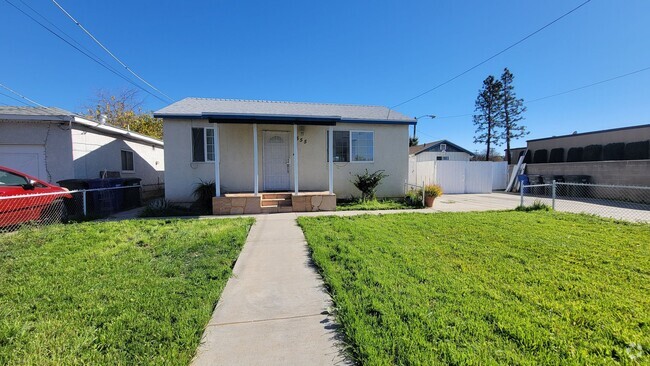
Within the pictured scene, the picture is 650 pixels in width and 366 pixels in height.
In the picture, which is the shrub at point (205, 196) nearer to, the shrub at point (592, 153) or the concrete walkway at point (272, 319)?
the concrete walkway at point (272, 319)

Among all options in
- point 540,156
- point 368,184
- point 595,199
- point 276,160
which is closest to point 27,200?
point 276,160

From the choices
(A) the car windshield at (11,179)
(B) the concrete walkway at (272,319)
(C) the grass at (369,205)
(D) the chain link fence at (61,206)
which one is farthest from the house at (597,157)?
(A) the car windshield at (11,179)

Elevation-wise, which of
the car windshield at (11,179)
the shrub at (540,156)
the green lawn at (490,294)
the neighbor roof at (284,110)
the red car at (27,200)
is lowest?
the green lawn at (490,294)

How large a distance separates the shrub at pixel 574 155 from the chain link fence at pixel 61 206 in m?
21.5

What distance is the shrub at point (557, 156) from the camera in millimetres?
15802

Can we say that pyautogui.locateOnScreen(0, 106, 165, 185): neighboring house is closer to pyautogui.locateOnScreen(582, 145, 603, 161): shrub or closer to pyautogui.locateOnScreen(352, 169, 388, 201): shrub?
pyautogui.locateOnScreen(352, 169, 388, 201): shrub

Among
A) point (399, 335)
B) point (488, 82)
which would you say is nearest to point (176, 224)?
point (399, 335)

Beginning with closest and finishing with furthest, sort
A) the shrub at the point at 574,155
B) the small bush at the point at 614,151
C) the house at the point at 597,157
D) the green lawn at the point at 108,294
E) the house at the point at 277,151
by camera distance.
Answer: the green lawn at the point at 108,294
the house at the point at 277,151
the house at the point at 597,157
the small bush at the point at 614,151
the shrub at the point at 574,155

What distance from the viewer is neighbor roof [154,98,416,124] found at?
29.0 ft

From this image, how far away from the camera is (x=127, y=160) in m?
12.0

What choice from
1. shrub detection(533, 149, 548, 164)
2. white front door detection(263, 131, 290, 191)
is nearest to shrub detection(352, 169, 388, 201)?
white front door detection(263, 131, 290, 191)

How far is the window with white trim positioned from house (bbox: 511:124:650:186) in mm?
22057

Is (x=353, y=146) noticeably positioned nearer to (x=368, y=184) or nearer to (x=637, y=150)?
(x=368, y=184)

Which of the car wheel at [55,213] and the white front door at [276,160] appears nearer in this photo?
the car wheel at [55,213]
